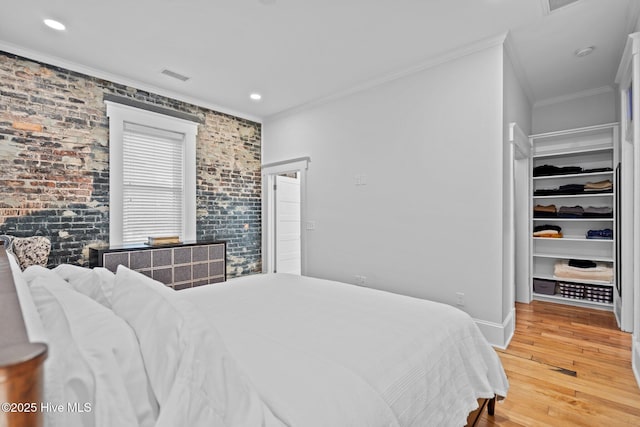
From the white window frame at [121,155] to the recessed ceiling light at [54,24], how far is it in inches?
36.3

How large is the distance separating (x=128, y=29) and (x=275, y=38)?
1311mm

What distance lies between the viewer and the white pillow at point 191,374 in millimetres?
758

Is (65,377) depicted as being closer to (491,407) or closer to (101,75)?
(491,407)

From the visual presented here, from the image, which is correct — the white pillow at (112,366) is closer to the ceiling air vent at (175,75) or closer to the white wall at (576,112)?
the ceiling air vent at (175,75)

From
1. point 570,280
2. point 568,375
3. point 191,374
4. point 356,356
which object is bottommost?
point 568,375

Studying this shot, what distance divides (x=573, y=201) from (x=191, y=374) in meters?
5.45

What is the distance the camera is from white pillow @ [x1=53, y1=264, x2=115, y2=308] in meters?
1.42

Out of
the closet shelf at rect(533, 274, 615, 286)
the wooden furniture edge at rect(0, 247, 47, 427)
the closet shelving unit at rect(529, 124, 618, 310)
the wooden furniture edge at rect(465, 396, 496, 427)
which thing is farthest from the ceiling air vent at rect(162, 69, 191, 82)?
the closet shelf at rect(533, 274, 615, 286)

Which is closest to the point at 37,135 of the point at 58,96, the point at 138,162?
the point at 58,96

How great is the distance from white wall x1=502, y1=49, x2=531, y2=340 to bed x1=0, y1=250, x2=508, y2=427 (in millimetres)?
1598

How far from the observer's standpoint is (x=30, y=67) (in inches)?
125

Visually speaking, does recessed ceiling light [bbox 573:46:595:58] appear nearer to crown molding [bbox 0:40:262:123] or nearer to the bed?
the bed

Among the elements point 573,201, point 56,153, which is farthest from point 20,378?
point 573,201

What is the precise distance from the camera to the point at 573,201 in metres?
4.52
